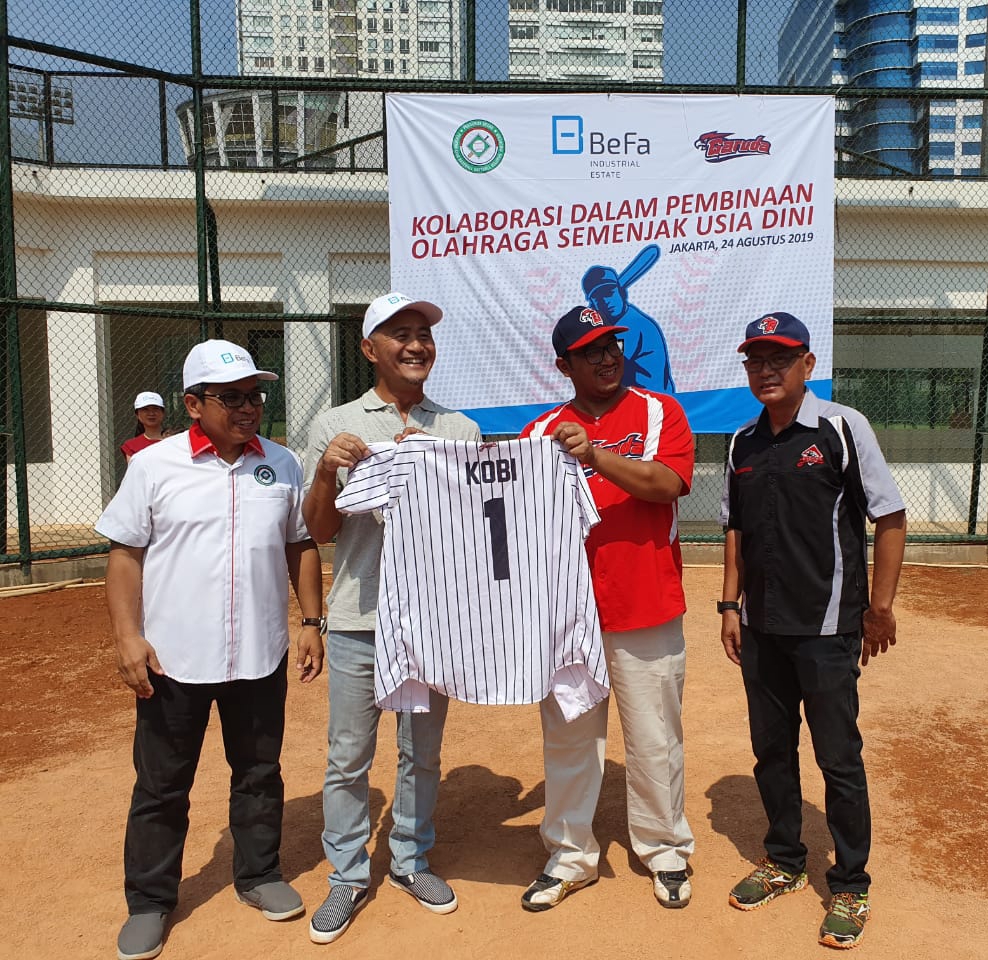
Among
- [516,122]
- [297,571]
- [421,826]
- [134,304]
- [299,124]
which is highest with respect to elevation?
[299,124]

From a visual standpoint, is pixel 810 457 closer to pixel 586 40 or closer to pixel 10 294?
pixel 10 294

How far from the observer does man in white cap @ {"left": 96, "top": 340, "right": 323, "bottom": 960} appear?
2.97 m

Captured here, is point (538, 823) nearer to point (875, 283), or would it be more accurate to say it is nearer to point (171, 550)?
point (171, 550)

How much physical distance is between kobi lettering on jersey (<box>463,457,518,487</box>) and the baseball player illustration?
5513 mm

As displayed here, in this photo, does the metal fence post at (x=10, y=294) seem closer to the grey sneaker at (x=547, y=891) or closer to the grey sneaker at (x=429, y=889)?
the grey sneaker at (x=429, y=889)

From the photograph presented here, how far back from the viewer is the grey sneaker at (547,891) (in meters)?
3.14

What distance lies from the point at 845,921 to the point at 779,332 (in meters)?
2.00

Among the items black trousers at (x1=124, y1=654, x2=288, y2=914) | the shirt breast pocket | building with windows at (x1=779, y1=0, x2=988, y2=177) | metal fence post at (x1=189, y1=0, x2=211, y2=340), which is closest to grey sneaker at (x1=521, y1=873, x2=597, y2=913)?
black trousers at (x1=124, y1=654, x2=288, y2=914)

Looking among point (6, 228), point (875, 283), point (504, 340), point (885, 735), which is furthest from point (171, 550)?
point (875, 283)

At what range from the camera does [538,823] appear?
3.88 metres

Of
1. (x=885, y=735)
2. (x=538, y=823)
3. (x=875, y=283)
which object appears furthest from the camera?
A: (x=875, y=283)

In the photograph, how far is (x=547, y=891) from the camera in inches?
124

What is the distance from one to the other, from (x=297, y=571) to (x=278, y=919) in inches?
48.6

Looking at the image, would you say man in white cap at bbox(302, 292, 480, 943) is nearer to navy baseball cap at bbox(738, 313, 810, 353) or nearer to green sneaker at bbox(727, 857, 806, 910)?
green sneaker at bbox(727, 857, 806, 910)
